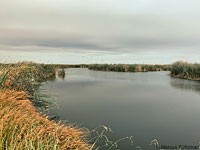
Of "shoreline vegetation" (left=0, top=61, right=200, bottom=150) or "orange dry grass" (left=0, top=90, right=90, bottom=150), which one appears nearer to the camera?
"orange dry grass" (left=0, top=90, right=90, bottom=150)

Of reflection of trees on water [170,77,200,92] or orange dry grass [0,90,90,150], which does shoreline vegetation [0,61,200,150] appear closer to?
orange dry grass [0,90,90,150]

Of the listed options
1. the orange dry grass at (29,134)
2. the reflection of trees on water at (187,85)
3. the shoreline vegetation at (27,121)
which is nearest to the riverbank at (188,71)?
the reflection of trees on water at (187,85)

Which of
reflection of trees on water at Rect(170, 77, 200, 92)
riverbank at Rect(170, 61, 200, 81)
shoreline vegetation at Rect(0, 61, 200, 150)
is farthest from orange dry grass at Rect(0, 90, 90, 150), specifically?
riverbank at Rect(170, 61, 200, 81)

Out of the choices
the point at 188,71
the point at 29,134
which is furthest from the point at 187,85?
the point at 29,134

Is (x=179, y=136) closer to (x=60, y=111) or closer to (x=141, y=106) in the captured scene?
(x=141, y=106)

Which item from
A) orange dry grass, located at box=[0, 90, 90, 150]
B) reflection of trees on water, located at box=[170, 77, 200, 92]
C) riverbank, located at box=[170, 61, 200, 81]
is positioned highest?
riverbank, located at box=[170, 61, 200, 81]

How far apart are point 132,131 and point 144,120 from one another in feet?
2.66

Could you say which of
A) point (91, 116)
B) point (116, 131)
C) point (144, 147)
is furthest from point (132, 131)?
point (91, 116)

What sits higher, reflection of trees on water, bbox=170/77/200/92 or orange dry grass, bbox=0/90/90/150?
orange dry grass, bbox=0/90/90/150

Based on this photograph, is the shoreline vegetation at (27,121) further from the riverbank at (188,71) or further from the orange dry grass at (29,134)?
the riverbank at (188,71)

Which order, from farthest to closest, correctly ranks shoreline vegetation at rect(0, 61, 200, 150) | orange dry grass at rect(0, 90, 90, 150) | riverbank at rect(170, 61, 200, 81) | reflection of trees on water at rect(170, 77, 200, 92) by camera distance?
riverbank at rect(170, 61, 200, 81)
reflection of trees on water at rect(170, 77, 200, 92)
shoreline vegetation at rect(0, 61, 200, 150)
orange dry grass at rect(0, 90, 90, 150)

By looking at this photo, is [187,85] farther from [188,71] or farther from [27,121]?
[27,121]

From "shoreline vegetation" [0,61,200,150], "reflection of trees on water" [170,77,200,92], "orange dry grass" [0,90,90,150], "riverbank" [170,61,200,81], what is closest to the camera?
"orange dry grass" [0,90,90,150]

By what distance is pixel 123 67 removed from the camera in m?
24.3
